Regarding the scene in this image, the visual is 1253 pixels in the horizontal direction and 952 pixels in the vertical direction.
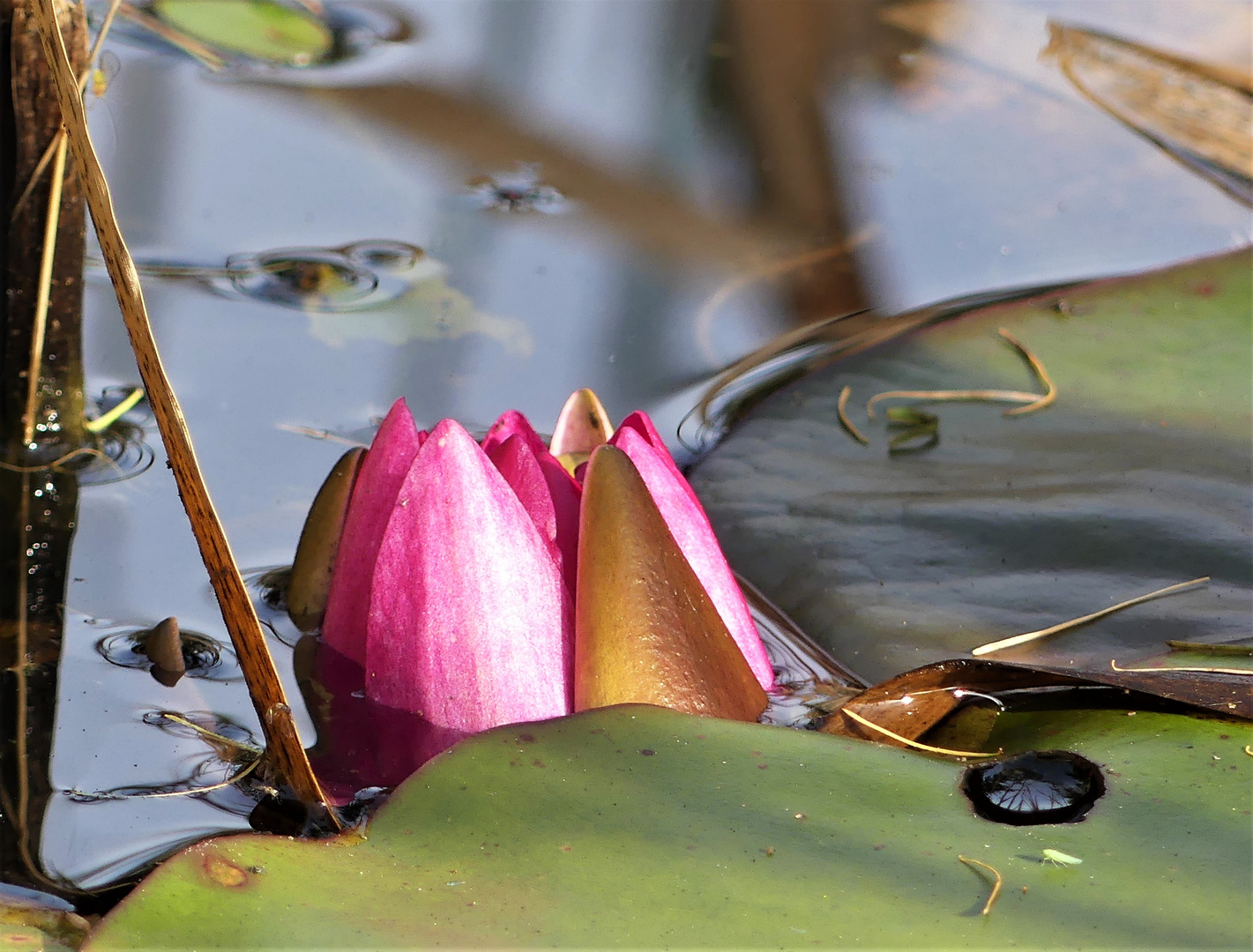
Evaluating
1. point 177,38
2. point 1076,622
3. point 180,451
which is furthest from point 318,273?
point 1076,622

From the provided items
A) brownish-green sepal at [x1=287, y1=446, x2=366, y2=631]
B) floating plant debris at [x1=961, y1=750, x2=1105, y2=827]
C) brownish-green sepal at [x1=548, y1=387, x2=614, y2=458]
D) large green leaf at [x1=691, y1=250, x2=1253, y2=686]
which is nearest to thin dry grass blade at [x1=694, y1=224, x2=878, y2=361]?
large green leaf at [x1=691, y1=250, x2=1253, y2=686]

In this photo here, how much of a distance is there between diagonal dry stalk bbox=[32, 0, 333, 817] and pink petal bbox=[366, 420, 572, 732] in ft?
0.29

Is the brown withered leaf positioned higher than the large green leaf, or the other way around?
the large green leaf

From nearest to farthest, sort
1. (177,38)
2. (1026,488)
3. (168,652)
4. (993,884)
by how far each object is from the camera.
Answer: (993,884) < (168,652) < (1026,488) < (177,38)

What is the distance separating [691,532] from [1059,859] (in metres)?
0.30

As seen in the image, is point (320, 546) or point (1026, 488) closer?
point (320, 546)

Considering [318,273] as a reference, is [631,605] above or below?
below

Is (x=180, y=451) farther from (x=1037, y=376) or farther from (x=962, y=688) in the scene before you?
(x=1037, y=376)

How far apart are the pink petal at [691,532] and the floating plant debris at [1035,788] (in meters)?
0.18

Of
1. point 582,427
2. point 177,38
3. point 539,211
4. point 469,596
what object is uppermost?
point 177,38

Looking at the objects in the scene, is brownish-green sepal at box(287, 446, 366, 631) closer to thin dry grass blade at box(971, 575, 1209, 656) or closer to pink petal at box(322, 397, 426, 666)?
pink petal at box(322, 397, 426, 666)

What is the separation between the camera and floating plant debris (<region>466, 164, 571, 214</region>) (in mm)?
1623

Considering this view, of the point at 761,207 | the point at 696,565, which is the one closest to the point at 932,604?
the point at 696,565

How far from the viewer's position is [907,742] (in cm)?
72
